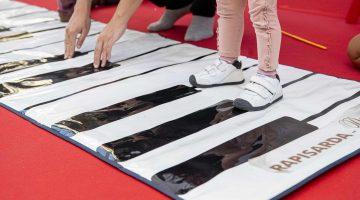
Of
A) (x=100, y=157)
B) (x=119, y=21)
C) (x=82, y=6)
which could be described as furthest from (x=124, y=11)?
(x=100, y=157)

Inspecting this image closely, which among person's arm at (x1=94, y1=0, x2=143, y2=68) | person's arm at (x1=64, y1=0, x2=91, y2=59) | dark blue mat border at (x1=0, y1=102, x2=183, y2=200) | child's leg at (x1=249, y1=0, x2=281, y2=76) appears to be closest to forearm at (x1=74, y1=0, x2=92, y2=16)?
person's arm at (x1=64, y1=0, x2=91, y2=59)

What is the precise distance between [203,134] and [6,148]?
1.46 feet

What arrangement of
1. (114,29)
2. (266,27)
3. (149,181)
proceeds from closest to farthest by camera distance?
1. (149,181)
2. (266,27)
3. (114,29)

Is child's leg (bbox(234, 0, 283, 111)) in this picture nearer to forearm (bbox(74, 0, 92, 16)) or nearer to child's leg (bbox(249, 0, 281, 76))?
child's leg (bbox(249, 0, 281, 76))

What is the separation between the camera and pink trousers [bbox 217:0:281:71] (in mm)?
1139

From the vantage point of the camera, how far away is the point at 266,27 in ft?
3.75

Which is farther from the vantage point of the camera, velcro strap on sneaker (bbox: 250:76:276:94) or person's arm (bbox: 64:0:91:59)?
person's arm (bbox: 64:0:91:59)

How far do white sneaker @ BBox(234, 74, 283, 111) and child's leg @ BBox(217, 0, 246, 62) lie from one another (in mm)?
150

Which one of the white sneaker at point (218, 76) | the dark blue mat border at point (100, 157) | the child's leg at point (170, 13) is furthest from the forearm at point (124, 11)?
the child's leg at point (170, 13)

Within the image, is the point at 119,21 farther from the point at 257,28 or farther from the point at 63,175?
the point at 63,175

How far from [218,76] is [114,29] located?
38cm

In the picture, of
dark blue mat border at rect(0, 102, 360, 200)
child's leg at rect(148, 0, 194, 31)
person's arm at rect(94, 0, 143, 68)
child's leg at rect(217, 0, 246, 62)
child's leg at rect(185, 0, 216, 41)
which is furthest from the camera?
child's leg at rect(148, 0, 194, 31)

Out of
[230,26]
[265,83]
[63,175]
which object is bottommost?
[63,175]

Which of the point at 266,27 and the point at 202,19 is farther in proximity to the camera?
the point at 202,19
